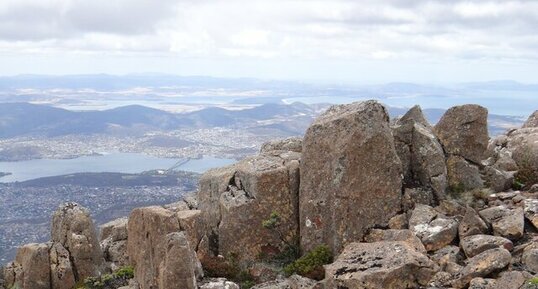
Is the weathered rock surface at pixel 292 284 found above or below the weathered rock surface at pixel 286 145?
below

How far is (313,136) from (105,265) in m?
16.0

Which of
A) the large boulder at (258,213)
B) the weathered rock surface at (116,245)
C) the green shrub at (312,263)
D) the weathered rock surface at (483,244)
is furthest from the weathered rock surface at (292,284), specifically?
the weathered rock surface at (116,245)

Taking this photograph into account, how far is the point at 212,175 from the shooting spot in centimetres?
3061

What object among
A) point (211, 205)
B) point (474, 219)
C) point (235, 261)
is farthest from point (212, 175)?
point (474, 219)

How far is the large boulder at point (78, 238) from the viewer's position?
3219cm

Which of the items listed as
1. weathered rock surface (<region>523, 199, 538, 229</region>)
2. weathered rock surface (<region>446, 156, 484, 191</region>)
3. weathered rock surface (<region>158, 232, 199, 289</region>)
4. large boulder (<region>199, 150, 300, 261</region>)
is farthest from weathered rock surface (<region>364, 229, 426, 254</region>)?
weathered rock surface (<region>158, 232, 199, 289</region>)

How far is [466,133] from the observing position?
90.4ft

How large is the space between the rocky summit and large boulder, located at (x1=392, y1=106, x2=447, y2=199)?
0.18 ft

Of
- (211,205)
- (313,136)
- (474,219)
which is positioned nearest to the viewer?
(474,219)

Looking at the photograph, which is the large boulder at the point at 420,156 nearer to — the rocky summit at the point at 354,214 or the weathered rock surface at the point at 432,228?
the rocky summit at the point at 354,214

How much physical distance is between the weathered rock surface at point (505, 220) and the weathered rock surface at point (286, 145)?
12.7m

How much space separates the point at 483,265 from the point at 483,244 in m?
1.68

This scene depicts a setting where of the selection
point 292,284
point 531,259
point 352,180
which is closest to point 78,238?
point 292,284

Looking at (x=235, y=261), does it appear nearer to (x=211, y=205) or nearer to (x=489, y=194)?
(x=211, y=205)
